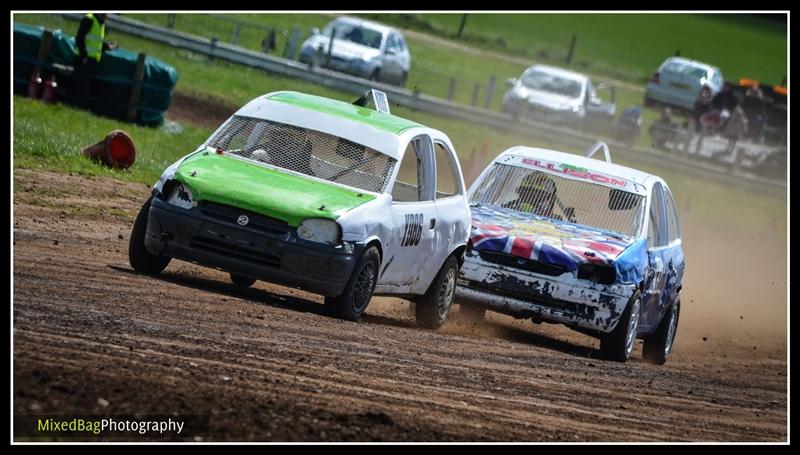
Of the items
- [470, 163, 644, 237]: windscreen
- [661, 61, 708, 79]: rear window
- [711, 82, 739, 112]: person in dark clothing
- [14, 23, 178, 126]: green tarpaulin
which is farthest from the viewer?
[661, 61, 708, 79]: rear window

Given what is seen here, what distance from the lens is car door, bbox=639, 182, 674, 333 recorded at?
510 inches

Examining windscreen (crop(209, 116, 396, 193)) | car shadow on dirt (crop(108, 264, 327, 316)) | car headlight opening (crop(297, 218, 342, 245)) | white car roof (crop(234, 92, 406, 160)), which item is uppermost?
white car roof (crop(234, 92, 406, 160))

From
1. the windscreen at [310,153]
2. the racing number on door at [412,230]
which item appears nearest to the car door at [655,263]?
the racing number on door at [412,230]

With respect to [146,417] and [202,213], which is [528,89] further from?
[146,417]

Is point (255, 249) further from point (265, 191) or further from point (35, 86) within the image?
point (35, 86)

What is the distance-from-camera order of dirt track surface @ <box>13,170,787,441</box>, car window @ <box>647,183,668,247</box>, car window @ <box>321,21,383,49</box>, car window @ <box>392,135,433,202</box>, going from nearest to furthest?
1. dirt track surface @ <box>13,170,787,441</box>
2. car window @ <box>392,135,433,202</box>
3. car window @ <box>647,183,668,247</box>
4. car window @ <box>321,21,383,49</box>

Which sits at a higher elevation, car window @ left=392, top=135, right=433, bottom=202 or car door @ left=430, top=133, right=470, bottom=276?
car window @ left=392, top=135, right=433, bottom=202

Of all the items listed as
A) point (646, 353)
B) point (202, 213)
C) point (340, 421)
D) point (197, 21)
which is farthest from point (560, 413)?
point (197, 21)

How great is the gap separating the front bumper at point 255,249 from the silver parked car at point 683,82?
2941 centimetres

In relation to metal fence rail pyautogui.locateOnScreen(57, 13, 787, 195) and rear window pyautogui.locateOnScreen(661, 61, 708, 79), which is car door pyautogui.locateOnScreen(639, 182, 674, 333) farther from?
rear window pyautogui.locateOnScreen(661, 61, 708, 79)

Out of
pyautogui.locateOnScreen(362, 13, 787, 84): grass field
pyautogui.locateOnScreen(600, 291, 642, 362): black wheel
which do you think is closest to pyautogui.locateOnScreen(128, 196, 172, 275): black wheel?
pyautogui.locateOnScreen(600, 291, 642, 362): black wheel

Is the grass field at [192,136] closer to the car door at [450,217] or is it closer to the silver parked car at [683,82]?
the silver parked car at [683,82]

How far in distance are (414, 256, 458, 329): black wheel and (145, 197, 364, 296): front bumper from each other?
1.68 metres

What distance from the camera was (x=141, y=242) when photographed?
35.0 feet
